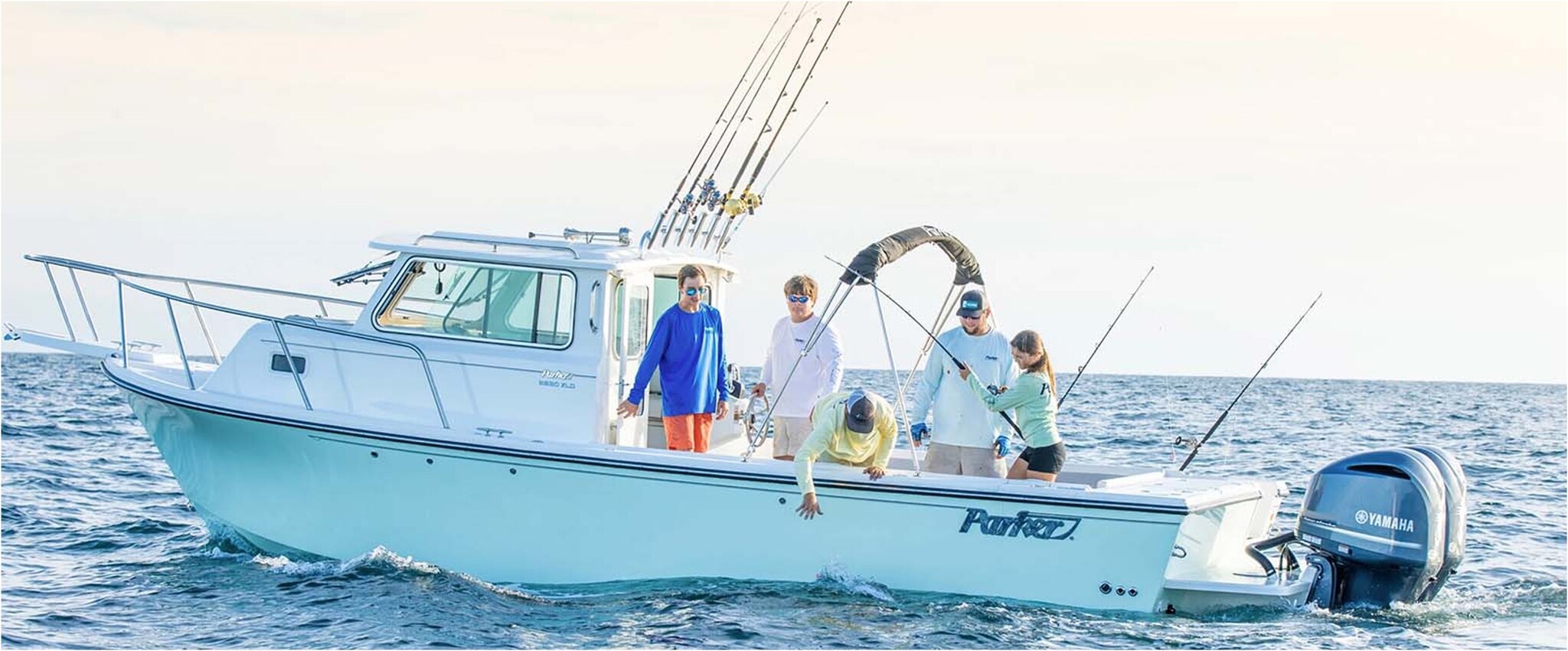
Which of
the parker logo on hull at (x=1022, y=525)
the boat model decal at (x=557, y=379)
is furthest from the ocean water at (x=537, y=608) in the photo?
the boat model decal at (x=557, y=379)

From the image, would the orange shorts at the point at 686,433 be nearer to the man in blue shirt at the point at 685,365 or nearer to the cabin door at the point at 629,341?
the man in blue shirt at the point at 685,365

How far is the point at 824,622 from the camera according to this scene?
8.14m

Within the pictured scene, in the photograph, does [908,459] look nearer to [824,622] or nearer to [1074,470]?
[1074,470]

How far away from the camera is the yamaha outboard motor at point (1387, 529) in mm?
8430

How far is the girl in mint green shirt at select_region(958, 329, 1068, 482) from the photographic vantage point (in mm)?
8430

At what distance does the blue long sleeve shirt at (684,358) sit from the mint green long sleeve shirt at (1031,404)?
64.4 inches

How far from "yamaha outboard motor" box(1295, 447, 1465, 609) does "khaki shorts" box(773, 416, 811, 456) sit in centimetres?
299

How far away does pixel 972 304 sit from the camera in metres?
8.78

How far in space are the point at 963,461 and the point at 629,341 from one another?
7.27 feet

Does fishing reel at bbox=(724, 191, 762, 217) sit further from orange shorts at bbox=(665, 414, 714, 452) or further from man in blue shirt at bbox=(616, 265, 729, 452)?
orange shorts at bbox=(665, 414, 714, 452)

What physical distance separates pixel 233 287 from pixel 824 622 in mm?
5035

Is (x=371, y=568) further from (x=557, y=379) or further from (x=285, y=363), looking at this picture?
(x=557, y=379)

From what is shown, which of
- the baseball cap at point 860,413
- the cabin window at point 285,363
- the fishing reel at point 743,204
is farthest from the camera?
the fishing reel at point 743,204

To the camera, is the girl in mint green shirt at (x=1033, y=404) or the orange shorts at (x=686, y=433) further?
the orange shorts at (x=686, y=433)
